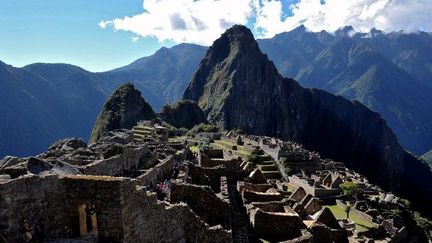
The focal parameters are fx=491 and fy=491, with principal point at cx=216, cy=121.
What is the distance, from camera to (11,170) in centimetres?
1373

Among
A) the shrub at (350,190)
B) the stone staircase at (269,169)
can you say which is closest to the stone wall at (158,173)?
the shrub at (350,190)

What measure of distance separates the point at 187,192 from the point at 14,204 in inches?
343

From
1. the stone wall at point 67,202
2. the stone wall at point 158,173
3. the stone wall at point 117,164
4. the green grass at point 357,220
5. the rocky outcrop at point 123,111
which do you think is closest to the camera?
the stone wall at point 67,202

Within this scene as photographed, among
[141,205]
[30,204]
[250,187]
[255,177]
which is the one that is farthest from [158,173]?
[30,204]

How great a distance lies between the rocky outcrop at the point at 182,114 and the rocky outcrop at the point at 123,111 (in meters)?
11.3

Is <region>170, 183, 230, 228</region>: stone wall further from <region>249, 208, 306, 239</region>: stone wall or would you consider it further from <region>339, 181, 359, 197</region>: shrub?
<region>339, 181, 359, 197</region>: shrub

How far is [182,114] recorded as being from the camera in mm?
179625

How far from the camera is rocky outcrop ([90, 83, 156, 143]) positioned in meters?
148

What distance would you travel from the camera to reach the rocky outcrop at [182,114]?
6781 inches

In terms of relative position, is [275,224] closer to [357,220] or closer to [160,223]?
[160,223]

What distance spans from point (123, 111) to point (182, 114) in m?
29.8

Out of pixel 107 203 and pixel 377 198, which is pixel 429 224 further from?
pixel 107 203

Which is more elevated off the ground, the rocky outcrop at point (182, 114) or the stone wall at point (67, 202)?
the stone wall at point (67, 202)

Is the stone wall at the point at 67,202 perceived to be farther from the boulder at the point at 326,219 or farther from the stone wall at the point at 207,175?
the boulder at the point at 326,219
